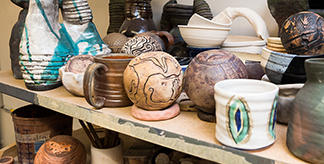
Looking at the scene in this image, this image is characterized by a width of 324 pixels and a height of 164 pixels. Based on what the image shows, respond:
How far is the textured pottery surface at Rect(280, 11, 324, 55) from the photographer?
657mm

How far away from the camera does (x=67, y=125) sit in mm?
1303

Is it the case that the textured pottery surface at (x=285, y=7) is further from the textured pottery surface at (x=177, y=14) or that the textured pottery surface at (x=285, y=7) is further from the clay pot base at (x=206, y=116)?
the clay pot base at (x=206, y=116)

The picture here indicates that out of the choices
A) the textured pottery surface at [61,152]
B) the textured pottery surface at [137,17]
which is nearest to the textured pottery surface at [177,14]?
the textured pottery surface at [137,17]

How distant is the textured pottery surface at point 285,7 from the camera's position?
982 mm

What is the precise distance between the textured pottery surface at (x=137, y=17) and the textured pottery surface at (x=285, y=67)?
0.78m

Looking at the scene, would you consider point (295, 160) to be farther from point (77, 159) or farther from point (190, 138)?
point (77, 159)

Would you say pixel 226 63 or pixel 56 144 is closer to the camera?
pixel 226 63

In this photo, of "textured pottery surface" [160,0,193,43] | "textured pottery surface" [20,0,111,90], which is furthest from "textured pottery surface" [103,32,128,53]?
"textured pottery surface" [160,0,193,43]

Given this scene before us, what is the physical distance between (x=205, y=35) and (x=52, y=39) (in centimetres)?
58

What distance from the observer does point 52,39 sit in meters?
1.04

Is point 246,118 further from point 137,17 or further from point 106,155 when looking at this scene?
point 137,17

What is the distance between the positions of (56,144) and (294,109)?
0.85m

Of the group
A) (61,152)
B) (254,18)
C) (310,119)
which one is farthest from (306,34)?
(61,152)

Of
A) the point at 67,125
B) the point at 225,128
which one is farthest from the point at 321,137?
the point at 67,125
